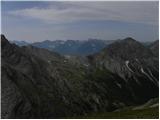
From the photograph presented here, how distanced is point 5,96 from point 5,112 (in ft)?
26.7

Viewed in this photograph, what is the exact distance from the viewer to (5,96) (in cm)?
18525

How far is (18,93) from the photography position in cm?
19762

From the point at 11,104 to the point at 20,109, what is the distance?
7027 millimetres

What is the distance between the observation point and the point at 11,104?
192 meters

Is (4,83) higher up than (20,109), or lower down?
higher up

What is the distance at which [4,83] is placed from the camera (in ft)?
646

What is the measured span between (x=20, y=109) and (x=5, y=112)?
13.1 m

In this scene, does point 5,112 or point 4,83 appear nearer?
point 5,112

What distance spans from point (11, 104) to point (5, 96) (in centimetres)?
815

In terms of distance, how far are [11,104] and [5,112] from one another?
25.9 ft

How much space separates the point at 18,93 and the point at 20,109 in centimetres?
878

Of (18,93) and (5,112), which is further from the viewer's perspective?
(18,93)

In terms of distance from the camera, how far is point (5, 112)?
605ft
